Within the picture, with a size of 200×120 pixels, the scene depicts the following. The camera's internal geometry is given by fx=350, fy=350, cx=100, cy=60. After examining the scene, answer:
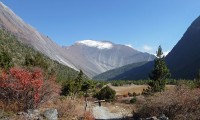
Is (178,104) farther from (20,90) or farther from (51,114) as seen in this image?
(20,90)

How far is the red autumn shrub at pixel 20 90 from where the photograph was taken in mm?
28703

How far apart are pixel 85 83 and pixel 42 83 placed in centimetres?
6572

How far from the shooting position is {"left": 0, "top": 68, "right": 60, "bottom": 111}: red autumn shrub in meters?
28.7

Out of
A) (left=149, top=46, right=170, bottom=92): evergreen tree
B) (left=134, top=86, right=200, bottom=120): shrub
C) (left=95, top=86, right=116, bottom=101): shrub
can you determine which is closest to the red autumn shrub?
(left=134, top=86, right=200, bottom=120): shrub

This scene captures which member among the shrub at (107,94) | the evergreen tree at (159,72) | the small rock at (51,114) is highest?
the evergreen tree at (159,72)

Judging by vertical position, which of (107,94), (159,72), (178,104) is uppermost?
(159,72)

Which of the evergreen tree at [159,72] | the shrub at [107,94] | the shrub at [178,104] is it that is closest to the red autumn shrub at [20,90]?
the shrub at [178,104]

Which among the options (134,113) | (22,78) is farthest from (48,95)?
(134,113)

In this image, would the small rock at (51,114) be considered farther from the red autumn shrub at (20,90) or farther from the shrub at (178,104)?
the shrub at (178,104)

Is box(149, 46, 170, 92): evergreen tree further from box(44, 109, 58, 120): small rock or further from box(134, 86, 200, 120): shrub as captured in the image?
box(44, 109, 58, 120): small rock

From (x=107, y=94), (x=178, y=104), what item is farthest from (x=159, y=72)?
(x=178, y=104)

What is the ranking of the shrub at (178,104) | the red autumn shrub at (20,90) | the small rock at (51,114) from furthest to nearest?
the red autumn shrub at (20,90), the shrub at (178,104), the small rock at (51,114)

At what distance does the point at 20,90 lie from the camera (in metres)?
28.9

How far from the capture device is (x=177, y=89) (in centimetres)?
2914
